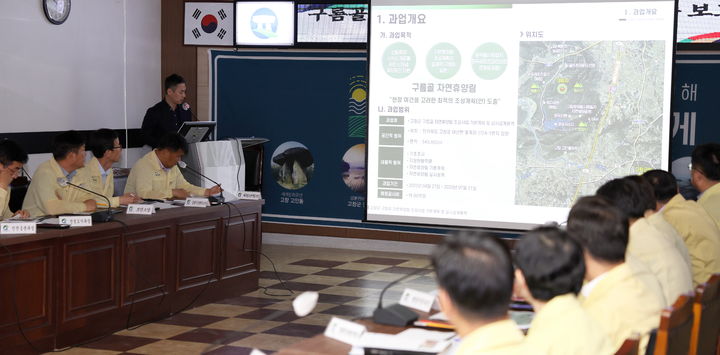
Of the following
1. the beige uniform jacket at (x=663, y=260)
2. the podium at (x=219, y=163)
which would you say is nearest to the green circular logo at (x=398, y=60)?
the podium at (x=219, y=163)

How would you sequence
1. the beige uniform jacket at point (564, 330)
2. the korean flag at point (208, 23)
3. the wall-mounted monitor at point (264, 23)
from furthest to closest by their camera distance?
the korean flag at point (208, 23)
the wall-mounted monitor at point (264, 23)
the beige uniform jacket at point (564, 330)

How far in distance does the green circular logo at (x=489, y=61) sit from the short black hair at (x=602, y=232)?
Answer: 383cm

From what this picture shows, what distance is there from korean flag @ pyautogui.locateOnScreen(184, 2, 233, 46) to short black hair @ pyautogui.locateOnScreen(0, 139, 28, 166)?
4231 millimetres

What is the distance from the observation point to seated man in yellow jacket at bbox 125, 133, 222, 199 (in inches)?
251

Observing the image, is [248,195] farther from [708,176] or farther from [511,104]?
[708,176]

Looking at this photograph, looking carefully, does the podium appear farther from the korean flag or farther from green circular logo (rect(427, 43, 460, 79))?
green circular logo (rect(427, 43, 460, 79))

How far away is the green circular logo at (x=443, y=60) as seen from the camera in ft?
21.4

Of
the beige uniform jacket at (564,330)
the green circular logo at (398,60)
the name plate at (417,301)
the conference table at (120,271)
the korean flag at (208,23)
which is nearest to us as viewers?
the beige uniform jacket at (564,330)

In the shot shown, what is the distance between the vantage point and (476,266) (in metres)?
1.93

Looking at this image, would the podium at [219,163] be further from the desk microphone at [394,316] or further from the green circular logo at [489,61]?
the desk microphone at [394,316]

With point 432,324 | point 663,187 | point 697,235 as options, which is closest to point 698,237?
point 697,235

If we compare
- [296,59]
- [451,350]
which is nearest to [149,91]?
[296,59]

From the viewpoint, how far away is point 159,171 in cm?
646

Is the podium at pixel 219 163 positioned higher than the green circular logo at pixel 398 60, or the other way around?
the green circular logo at pixel 398 60
